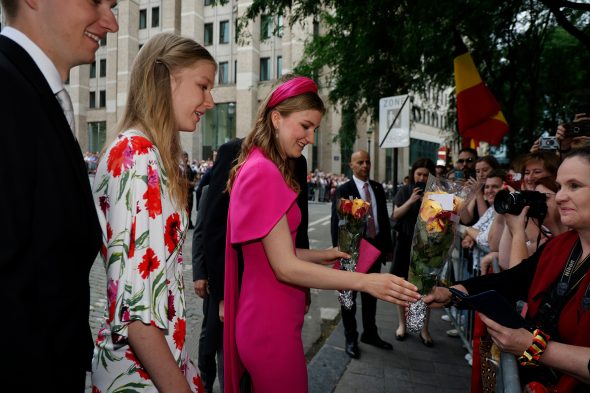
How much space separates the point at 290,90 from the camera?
2.09 meters

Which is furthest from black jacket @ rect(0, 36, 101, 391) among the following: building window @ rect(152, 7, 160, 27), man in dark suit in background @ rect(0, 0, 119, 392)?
building window @ rect(152, 7, 160, 27)

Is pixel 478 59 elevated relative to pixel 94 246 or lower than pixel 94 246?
elevated

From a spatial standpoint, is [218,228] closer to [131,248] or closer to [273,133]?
[273,133]

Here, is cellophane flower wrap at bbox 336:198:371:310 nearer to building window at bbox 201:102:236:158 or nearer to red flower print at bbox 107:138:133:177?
red flower print at bbox 107:138:133:177

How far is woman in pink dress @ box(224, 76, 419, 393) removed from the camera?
1.78 metres

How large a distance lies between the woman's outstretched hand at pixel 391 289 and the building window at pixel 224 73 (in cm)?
4110

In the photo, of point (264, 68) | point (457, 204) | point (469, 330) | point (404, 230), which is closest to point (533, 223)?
point (469, 330)

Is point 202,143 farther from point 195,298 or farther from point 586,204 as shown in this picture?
point 586,204

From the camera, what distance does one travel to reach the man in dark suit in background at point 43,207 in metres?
0.87

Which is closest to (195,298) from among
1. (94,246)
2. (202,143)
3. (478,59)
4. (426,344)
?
(426,344)

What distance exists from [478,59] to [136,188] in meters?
12.0

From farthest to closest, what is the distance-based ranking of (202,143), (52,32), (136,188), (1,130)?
(202,143) < (136,188) < (52,32) < (1,130)

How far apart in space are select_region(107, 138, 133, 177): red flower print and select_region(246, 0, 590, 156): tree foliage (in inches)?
193

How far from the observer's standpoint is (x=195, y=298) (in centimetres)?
632
